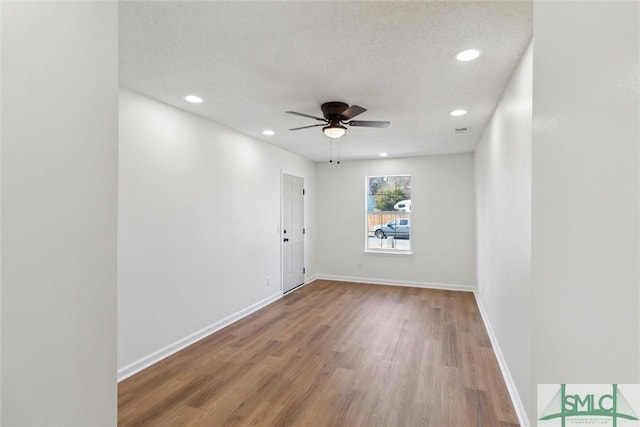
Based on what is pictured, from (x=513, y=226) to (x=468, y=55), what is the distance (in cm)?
127

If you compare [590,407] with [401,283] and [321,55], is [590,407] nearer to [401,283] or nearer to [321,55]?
[321,55]

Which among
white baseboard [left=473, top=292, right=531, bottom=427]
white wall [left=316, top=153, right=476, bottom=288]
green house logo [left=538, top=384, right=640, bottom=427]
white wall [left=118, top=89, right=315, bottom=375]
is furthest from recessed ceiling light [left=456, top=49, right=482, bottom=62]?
white wall [left=316, top=153, right=476, bottom=288]

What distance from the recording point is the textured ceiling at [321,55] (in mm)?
1591

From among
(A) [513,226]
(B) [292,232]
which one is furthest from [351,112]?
(B) [292,232]

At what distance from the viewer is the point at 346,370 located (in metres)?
2.71

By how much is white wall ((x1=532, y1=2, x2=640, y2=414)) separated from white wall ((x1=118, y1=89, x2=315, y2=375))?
9.55 feet

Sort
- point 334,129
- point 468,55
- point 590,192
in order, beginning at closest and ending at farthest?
point 590,192
point 468,55
point 334,129

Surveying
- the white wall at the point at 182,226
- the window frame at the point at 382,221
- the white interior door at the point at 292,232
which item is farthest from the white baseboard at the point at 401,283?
the white wall at the point at 182,226

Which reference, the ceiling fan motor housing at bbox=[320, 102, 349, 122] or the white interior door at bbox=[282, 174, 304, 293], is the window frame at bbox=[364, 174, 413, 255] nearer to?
the white interior door at bbox=[282, 174, 304, 293]

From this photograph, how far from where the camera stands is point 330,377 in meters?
2.59

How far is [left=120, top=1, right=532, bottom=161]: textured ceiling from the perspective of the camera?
1591 mm

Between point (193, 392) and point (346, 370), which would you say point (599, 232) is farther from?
point (193, 392)

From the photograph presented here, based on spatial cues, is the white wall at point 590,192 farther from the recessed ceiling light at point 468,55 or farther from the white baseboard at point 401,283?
the white baseboard at point 401,283

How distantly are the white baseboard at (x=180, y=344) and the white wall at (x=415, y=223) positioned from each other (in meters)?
2.37
